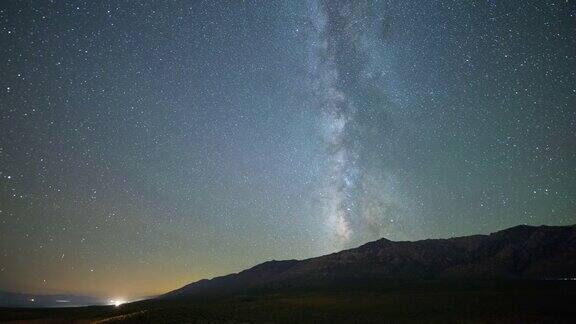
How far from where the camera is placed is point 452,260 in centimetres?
15575

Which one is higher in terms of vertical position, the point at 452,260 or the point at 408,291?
the point at 452,260

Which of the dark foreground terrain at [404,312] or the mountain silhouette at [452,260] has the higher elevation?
the mountain silhouette at [452,260]

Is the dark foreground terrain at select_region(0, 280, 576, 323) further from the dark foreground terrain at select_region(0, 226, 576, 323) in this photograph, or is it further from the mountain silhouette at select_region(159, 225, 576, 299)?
the mountain silhouette at select_region(159, 225, 576, 299)

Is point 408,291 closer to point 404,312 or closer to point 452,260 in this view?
point 404,312

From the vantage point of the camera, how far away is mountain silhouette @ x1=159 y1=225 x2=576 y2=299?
442 ft

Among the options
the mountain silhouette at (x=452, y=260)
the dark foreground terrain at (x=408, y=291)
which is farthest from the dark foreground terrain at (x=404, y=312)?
the mountain silhouette at (x=452, y=260)

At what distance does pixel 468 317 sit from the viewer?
4147 cm

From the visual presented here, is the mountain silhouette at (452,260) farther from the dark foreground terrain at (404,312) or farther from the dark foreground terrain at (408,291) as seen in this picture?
the dark foreground terrain at (404,312)

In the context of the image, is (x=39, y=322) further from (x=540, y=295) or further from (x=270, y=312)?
(x=540, y=295)

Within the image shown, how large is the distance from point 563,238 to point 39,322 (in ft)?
610

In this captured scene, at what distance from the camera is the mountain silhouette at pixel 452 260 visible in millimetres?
134713

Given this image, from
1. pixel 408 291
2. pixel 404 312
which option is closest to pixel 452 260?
pixel 408 291

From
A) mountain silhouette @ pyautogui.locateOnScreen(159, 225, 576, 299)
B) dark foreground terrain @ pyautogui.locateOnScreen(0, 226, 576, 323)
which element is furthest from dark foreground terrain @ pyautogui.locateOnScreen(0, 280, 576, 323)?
mountain silhouette @ pyautogui.locateOnScreen(159, 225, 576, 299)

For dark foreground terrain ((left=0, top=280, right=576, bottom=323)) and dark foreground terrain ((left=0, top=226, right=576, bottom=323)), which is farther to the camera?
dark foreground terrain ((left=0, top=226, right=576, bottom=323))
